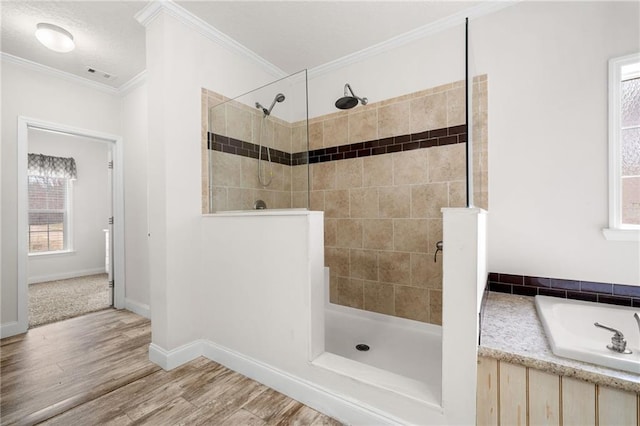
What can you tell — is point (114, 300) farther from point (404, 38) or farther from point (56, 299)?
point (404, 38)

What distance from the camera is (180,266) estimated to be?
2094mm

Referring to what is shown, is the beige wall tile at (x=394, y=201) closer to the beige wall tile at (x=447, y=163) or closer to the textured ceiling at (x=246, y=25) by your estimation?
the beige wall tile at (x=447, y=163)

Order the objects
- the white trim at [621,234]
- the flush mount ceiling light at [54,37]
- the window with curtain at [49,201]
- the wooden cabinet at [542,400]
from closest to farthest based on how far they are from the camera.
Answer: the wooden cabinet at [542,400]
the white trim at [621,234]
the flush mount ceiling light at [54,37]
the window with curtain at [49,201]

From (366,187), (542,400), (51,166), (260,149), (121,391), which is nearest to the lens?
(542,400)

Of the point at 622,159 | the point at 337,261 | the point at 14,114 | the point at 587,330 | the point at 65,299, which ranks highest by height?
the point at 14,114

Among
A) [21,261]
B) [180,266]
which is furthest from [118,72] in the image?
[180,266]

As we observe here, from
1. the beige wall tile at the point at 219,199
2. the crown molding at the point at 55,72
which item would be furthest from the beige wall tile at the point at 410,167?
the crown molding at the point at 55,72

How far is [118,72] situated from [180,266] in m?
2.32

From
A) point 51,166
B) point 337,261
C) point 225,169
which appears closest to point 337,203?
point 337,261

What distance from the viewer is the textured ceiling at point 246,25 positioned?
206cm

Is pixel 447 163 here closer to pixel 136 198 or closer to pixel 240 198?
pixel 240 198

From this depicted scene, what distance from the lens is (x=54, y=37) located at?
2162mm

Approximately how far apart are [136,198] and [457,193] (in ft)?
10.8

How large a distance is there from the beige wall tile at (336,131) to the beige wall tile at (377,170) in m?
0.34
